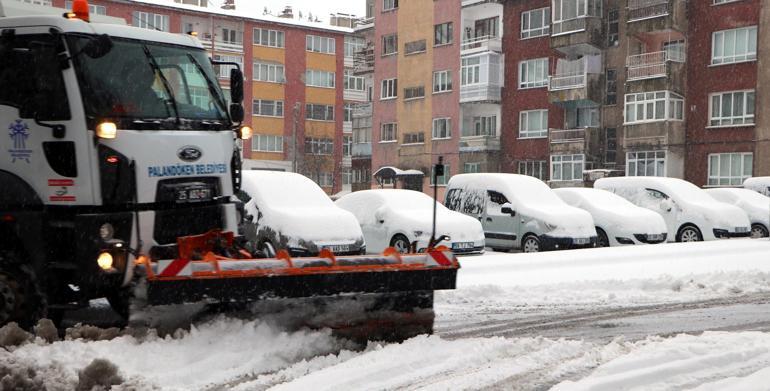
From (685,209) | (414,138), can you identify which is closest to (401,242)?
(685,209)

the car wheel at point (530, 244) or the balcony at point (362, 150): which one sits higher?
the balcony at point (362, 150)

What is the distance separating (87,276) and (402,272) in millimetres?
2463

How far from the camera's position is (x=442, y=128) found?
52.9 meters

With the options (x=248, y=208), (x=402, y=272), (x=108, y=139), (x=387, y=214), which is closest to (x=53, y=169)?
(x=108, y=139)

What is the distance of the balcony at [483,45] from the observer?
4947 centimetres

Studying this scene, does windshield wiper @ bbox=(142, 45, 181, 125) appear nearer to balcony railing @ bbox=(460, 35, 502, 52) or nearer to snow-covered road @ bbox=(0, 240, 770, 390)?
snow-covered road @ bbox=(0, 240, 770, 390)

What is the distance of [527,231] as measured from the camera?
2003 cm

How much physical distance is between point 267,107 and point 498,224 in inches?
1939

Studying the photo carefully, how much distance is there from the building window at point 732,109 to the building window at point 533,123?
8.92 metres

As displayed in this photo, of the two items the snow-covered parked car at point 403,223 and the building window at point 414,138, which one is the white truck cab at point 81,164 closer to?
the snow-covered parked car at point 403,223

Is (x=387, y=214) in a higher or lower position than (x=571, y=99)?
lower

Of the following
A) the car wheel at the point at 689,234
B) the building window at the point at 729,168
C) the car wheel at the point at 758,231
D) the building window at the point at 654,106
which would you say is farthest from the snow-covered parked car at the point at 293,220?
the building window at the point at 654,106

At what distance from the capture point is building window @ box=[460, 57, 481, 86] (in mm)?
50000

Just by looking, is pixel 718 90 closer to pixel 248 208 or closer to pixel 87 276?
pixel 248 208
